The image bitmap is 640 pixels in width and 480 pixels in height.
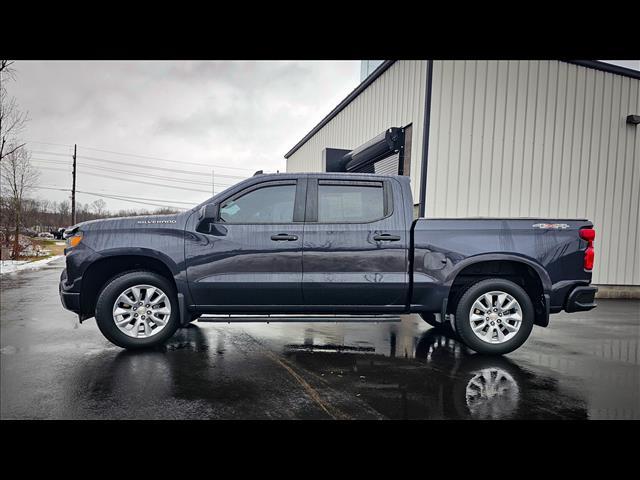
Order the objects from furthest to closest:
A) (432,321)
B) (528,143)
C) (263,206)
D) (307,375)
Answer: (528,143) → (432,321) → (263,206) → (307,375)

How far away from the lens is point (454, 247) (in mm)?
4816

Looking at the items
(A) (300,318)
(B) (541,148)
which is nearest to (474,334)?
(A) (300,318)

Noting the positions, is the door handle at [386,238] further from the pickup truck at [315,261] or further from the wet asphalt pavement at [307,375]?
the wet asphalt pavement at [307,375]

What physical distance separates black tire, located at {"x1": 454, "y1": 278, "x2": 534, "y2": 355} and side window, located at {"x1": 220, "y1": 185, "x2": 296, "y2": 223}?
7.80 feet

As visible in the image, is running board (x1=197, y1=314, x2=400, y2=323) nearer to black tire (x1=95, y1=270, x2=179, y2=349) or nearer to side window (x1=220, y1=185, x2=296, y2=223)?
black tire (x1=95, y1=270, x2=179, y2=349)

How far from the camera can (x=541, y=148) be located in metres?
10.2

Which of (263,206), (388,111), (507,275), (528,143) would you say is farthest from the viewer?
(388,111)

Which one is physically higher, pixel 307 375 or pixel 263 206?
pixel 263 206

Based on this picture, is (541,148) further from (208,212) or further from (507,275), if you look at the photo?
(208,212)

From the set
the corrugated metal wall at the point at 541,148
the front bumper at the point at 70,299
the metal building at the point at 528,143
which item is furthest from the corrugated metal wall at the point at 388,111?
the front bumper at the point at 70,299

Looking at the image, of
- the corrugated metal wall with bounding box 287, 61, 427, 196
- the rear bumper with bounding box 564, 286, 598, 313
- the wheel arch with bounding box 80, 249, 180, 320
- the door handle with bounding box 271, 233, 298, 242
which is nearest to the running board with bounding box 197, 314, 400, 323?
the wheel arch with bounding box 80, 249, 180, 320

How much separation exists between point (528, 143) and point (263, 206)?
8163 millimetres
